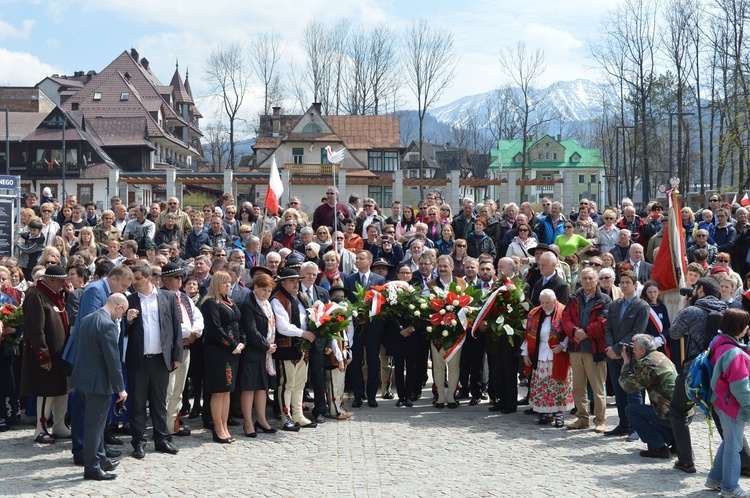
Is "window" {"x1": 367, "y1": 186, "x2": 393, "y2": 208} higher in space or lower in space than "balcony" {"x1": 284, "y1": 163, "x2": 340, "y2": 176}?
lower

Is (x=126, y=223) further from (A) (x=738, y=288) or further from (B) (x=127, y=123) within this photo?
(B) (x=127, y=123)

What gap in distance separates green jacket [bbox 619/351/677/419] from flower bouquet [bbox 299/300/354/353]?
11.8 feet

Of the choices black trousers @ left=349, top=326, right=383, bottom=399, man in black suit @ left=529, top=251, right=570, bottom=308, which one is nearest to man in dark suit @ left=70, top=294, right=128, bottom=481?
black trousers @ left=349, top=326, right=383, bottom=399

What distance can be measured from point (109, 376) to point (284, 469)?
6.46 ft

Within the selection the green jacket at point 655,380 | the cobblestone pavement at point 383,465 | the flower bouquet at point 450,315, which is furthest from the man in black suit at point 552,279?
the green jacket at point 655,380

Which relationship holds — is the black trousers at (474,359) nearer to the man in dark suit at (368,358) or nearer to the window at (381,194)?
the man in dark suit at (368,358)

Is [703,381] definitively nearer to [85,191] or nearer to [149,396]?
[149,396]

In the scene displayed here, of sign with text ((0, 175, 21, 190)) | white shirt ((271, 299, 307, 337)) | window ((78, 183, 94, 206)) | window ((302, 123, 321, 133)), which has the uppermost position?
window ((302, 123, 321, 133))

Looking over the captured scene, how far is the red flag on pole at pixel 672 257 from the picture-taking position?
12352 mm

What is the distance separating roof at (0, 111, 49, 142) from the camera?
63000 millimetres

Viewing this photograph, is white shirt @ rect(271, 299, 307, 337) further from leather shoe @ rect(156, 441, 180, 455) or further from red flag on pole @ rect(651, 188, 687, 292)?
red flag on pole @ rect(651, 188, 687, 292)

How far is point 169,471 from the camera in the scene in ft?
29.3

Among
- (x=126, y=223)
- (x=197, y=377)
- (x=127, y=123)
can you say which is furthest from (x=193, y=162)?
(x=197, y=377)

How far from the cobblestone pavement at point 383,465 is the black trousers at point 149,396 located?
26cm
